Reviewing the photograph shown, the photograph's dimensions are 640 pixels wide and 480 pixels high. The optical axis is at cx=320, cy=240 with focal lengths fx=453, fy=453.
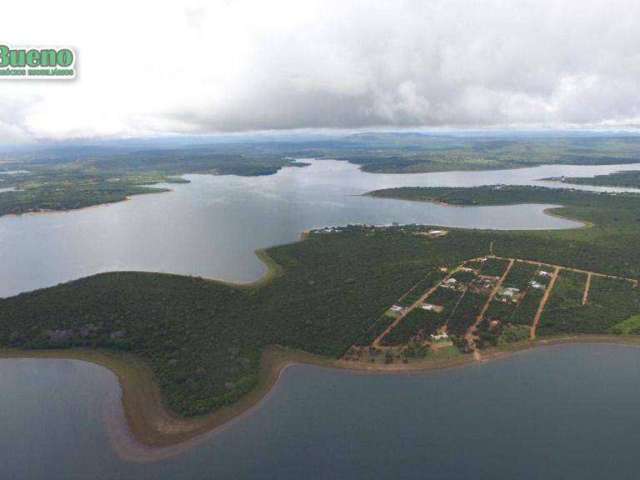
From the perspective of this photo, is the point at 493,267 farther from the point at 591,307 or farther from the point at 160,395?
the point at 160,395

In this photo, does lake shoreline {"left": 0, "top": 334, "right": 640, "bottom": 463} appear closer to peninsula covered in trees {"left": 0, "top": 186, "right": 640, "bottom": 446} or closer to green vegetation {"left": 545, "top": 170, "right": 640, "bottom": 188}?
peninsula covered in trees {"left": 0, "top": 186, "right": 640, "bottom": 446}

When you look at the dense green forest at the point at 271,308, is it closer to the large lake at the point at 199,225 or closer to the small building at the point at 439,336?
the small building at the point at 439,336

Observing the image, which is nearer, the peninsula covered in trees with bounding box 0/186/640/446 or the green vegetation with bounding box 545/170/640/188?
the peninsula covered in trees with bounding box 0/186/640/446

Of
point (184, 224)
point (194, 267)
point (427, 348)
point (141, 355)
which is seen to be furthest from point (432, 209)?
point (141, 355)

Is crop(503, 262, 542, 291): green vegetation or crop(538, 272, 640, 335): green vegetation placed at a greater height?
crop(503, 262, 542, 291): green vegetation

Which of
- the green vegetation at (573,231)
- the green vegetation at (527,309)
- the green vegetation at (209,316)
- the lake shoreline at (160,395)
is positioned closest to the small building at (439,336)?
the lake shoreline at (160,395)

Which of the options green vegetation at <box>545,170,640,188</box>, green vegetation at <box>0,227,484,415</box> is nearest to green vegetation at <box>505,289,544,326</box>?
green vegetation at <box>0,227,484,415</box>

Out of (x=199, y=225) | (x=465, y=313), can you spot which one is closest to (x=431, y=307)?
(x=465, y=313)

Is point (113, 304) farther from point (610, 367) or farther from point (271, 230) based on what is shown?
point (610, 367)
